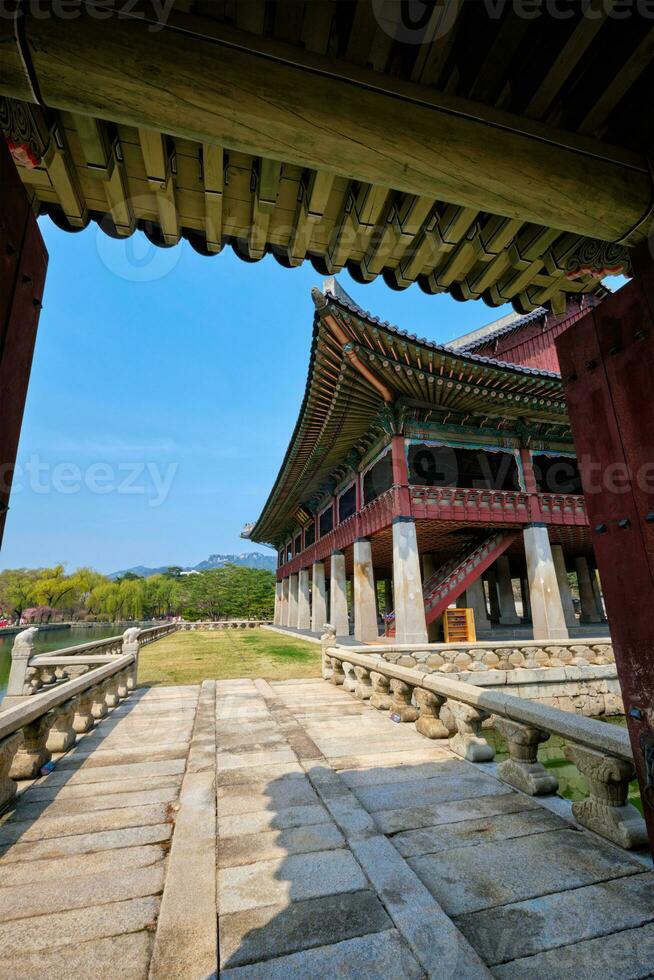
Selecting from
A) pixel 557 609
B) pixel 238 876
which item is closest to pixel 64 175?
pixel 238 876

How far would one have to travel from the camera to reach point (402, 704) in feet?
17.2

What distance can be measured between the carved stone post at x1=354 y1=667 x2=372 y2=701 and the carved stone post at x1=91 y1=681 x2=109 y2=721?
11.7ft

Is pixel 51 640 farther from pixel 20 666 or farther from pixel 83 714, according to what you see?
pixel 83 714

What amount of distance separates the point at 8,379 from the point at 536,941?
2870 mm

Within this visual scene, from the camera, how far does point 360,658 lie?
272 inches

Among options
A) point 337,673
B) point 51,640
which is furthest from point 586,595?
point 51,640

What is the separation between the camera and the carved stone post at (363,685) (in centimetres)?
643

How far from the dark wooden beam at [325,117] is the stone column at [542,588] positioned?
44.7 ft

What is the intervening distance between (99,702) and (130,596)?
53578 mm

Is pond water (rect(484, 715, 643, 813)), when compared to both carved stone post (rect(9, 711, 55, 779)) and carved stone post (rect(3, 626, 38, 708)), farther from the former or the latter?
carved stone post (rect(3, 626, 38, 708))

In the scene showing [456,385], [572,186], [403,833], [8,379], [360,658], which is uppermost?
[456,385]

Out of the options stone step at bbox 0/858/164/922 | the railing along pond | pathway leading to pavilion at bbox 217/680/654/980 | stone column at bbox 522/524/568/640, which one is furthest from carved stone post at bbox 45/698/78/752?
stone column at bbox 522/524/568/640

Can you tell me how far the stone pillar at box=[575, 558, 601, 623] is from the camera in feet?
75.6

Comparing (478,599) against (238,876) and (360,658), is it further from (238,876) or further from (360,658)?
(238,876)
